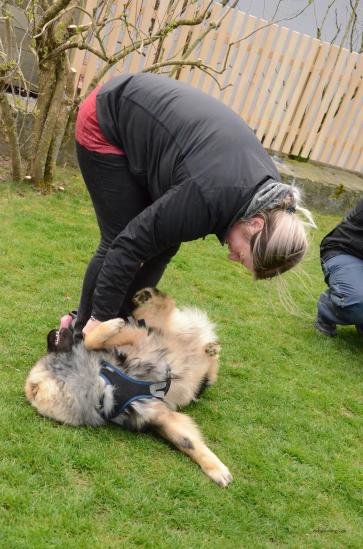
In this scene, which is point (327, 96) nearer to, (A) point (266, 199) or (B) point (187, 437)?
(A) point (266, 199)

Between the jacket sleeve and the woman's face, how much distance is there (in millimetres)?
119

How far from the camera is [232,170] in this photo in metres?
2.33

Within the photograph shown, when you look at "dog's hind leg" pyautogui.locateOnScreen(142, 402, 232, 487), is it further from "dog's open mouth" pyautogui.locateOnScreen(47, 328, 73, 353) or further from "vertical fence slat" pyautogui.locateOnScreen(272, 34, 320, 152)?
"vertical fence slat" pyautogui.locateOnScreen(272, 34, 320, 152)

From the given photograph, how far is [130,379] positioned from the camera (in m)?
3.06

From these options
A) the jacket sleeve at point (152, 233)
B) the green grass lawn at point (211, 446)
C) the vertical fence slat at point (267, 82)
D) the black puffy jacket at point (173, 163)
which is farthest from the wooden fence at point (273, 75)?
the jacket sleeve at point (152, 233)

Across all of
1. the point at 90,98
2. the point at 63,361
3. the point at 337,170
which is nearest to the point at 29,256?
the point at 63,361

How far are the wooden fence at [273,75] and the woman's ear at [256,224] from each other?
5041mm

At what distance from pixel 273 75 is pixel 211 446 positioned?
21.6 feet

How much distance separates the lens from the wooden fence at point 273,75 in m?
7.12

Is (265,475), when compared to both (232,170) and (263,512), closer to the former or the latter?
(263,512)

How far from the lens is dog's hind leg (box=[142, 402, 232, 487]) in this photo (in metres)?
2.86

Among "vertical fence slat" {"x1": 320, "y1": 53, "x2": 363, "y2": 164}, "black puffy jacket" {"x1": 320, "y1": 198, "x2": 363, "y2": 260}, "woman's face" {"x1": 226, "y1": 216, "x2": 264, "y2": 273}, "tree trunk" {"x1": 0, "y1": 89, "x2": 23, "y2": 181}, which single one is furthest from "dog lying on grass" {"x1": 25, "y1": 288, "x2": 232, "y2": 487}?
"vertical fence slat" {"x1": 320, "y1": 53, "x2": 363, "y2": 164}

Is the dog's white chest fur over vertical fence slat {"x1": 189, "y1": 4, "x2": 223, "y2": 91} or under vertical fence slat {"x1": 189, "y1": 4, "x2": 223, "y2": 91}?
under

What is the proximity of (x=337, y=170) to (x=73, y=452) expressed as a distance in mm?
7828
